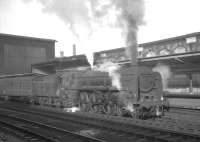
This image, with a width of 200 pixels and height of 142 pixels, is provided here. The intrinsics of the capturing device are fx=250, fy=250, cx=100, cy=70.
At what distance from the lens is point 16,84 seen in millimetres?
29953

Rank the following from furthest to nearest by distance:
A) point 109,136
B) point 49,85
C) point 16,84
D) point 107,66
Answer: point 16,84
point 49,85
point 107,66
point 109,136

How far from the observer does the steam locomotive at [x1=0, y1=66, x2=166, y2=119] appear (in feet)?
48.1

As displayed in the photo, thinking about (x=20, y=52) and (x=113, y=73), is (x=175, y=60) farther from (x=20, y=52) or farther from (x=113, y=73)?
(x=20, y=52)

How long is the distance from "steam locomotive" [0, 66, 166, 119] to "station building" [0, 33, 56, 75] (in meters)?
26.6

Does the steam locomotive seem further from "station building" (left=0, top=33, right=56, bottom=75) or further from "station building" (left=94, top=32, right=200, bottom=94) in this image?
"station building" (left=0, top=33, right=56, bottom=75)

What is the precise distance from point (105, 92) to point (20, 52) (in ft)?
123

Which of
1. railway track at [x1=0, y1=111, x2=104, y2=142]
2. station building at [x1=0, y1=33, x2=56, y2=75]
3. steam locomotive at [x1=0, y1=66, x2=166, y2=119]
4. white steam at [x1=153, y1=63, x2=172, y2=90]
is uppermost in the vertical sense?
station building at [x1=0, y1=33, x2=56, y2=75]

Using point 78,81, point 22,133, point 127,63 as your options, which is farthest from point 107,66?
point 22,133

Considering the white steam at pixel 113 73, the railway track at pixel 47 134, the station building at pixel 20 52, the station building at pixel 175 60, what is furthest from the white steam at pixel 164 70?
the station building at pixel 20 52

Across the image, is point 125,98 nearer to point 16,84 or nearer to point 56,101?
point 56,101

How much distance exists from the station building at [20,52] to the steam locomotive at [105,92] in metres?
26.6

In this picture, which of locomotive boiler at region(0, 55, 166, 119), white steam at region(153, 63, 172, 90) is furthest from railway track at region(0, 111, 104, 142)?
white steam at region(153, 63, 172, 90)

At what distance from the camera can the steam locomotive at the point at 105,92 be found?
14672mm

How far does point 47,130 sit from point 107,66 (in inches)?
262
